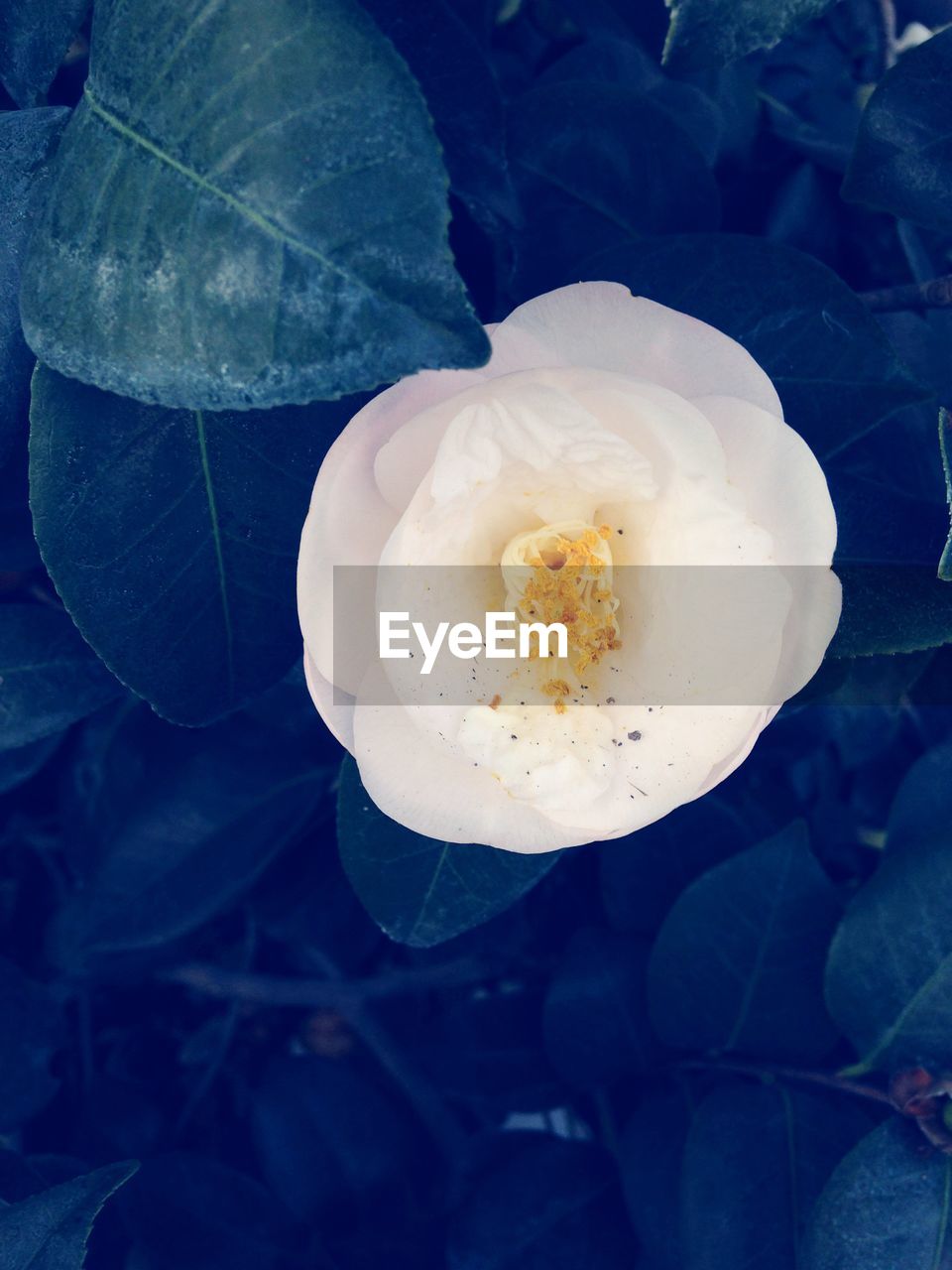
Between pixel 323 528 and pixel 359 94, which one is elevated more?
pixel 359 94

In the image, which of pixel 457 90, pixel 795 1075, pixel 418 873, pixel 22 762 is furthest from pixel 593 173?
pixel 795 1075

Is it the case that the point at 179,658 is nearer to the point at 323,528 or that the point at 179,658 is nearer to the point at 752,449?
the point at 323,528

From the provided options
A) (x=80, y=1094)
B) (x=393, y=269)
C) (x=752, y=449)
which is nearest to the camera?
(x=393, y=269)

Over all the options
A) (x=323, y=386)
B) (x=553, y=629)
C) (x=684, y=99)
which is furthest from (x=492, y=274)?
(x=323, y=386)

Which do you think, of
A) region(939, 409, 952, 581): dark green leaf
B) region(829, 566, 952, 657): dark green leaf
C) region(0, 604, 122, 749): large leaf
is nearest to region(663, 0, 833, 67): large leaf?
region(939, 409, 952, 581): dark green leaf

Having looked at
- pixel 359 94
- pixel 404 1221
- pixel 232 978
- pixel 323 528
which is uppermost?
pixel 359 94
